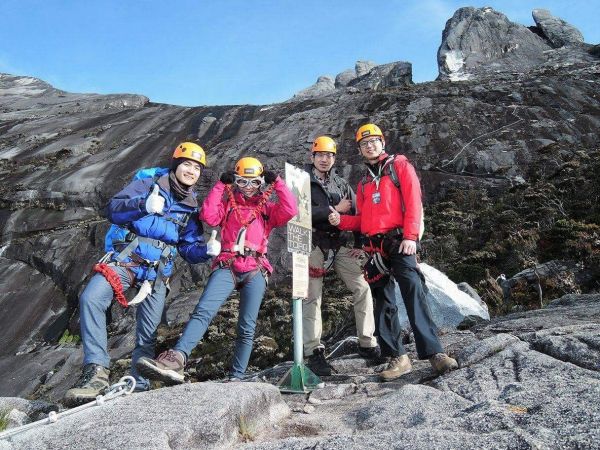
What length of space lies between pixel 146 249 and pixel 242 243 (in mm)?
982

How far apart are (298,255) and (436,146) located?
1767 centimetres

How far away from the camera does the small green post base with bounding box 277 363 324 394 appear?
5.22 metres

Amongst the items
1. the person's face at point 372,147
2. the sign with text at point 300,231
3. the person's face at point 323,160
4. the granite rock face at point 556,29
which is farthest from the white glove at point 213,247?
the granite rock face at point 556,29

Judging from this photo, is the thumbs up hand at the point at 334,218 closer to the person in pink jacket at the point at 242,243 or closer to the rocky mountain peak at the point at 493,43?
the person in pink jacket at the point at 242,243

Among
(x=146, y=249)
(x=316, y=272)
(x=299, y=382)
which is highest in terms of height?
(x=146, y=249)

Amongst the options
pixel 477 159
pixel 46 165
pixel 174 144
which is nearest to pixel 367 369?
pixel 477 159

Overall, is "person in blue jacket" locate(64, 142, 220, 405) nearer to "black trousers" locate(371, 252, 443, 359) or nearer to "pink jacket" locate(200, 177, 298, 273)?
"pink jacket" locate(200, 177, 298, 273)

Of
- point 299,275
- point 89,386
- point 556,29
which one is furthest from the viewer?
point 556,29

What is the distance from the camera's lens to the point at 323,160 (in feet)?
21.2

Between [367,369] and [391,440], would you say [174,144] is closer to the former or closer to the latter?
[367,369]

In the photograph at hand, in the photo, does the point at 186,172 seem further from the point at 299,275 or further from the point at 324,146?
the point at 324,146

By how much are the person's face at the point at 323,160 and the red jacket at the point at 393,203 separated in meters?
0.94

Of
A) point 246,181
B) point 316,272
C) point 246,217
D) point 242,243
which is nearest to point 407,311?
point 316,272

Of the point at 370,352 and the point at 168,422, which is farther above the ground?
the point at 168,422
